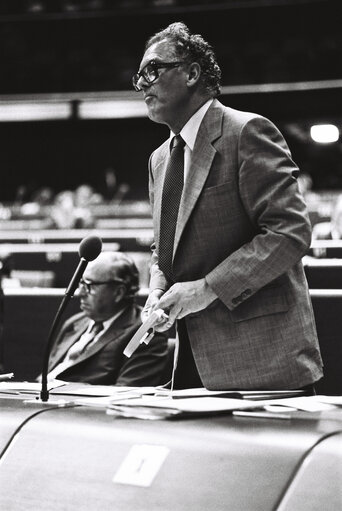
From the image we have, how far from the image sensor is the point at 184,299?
1.70 m

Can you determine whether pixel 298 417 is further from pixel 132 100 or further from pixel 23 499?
pixel 132 100

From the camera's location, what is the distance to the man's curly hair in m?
1.87

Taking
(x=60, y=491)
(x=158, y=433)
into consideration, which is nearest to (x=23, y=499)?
(x=60, y=491)

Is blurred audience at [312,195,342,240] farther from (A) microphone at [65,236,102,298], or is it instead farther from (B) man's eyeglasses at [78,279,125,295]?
(A) microphone at [65,236,102,298]

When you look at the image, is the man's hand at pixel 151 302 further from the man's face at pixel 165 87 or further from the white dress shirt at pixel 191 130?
the man's face at pixel 165 87

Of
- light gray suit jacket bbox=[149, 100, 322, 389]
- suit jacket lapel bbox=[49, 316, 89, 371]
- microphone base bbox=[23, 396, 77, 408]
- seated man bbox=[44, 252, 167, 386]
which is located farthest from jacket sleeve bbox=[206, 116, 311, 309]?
suit jacket lapel bbox=[49, 316, 89, 371]

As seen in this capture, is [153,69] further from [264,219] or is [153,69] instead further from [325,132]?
[325,132]

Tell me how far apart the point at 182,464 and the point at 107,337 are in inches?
74.8

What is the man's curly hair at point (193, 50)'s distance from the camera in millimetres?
1866

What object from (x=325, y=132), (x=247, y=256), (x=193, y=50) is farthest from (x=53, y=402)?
(x=325, y=132)

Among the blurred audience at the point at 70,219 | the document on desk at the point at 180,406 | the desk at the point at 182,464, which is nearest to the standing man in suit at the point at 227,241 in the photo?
the document on desk at the point at 180,406

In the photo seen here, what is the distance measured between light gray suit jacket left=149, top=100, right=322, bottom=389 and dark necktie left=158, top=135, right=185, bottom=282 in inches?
2.1

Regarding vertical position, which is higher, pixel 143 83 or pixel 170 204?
pixel 143 83

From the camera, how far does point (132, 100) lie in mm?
11789
